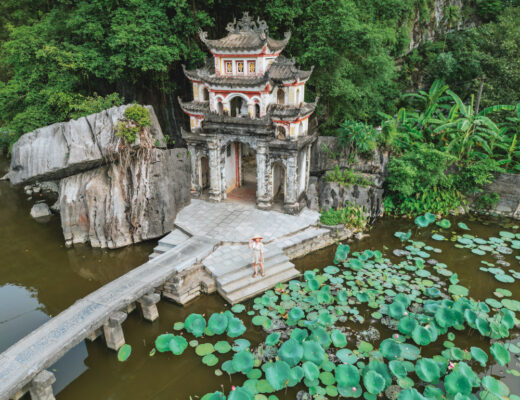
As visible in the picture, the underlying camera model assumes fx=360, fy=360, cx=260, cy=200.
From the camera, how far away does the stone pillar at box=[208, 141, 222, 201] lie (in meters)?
14.9

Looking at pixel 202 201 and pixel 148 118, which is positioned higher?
pixel 148 118

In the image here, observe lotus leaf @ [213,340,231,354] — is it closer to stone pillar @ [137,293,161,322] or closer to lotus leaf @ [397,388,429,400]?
stone pillar @ [137,293,161,322]

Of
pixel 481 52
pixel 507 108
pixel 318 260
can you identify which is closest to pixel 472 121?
pixel 507 108

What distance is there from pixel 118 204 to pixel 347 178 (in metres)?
9.64

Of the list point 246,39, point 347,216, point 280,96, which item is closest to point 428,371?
point 347,216

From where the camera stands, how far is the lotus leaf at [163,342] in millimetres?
8734

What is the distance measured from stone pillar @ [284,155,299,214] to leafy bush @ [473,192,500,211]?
353 inches

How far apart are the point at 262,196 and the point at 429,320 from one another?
7.70 m

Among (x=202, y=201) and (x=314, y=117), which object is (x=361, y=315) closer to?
(x=202, y=201)

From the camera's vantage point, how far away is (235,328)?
9078 millimetres

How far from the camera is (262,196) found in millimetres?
14930

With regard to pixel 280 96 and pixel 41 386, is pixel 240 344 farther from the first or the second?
pixel 280 96

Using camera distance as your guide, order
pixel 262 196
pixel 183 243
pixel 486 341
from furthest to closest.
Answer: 1. pixel 262 196
2. pixel 183 243
3. pixel 486 341

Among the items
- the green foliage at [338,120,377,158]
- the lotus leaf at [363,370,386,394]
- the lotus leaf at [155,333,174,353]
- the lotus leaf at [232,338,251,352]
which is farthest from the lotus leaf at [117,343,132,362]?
the green foliage at [338,120,377,158]
